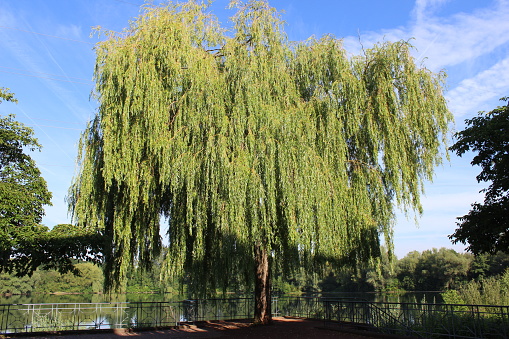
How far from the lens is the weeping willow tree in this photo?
34.2ft

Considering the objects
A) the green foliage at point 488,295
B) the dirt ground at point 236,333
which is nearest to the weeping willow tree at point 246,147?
the dirt ground at point 236,333

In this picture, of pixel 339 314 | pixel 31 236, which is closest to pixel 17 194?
pixel 31 236

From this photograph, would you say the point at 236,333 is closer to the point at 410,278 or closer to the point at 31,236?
the point at 31,236

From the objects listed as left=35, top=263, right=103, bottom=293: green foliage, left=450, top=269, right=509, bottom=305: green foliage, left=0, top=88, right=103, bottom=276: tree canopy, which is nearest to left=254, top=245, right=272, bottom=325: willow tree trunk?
left=0, top=88, right=103, bottom=276: tree canopy

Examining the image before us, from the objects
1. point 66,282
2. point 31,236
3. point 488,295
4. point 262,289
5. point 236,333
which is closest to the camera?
point 31,236

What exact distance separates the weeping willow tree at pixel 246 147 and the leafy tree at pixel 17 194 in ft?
4.15

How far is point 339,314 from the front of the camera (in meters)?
13.9

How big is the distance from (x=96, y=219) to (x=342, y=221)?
7.74m

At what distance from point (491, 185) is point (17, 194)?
14.4 metres

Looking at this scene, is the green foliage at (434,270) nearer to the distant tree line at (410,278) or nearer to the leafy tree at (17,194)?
the distant tree line at (410,278)

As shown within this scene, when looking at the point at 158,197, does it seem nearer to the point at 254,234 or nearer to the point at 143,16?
the point at 254,234

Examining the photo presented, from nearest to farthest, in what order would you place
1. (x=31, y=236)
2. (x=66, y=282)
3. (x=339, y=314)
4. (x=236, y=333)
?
(x=31, y=236), (x=236, y=333), (x=339, y=314), (x=66, y=282)

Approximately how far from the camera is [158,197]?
1174 cm

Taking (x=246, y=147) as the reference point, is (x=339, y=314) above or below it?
below
